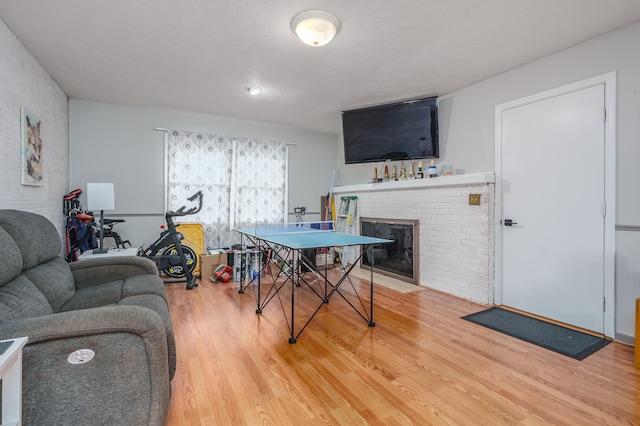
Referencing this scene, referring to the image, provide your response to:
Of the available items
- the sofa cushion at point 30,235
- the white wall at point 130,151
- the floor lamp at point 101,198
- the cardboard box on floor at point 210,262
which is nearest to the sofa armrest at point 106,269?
the sofa cushion at point 30,235

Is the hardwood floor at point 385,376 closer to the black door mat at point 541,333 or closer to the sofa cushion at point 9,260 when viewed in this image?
the black door mat at point 541,333

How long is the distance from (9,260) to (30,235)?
1.43ft

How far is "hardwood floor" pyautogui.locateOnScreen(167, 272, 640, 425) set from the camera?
1.61 meters

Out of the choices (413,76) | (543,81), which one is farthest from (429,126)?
(543,81)

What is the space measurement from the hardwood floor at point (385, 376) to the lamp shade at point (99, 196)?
70.6 inches

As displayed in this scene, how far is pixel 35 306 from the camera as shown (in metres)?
1.62

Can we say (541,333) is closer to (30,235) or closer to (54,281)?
(54,281)

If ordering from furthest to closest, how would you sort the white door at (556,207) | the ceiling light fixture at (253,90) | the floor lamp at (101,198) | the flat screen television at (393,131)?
1. the flat screen television at (393,131)
2. the ceiling light fixture at (253,90)
3. the floor lamp at (101,198)
4. the white door at (556,207)

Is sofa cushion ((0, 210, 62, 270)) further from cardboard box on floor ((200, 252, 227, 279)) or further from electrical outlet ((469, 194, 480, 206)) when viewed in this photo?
electrical outlet ((469, 194, 480, 206))

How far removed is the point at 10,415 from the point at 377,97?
13.6ft

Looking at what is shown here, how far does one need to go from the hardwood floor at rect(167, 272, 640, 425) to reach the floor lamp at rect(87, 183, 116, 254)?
1.67 metres

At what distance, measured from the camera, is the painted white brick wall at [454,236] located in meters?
3.36

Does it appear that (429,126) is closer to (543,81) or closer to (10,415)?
(543,81)

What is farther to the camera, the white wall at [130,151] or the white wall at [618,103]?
the white wall at [130,151]
